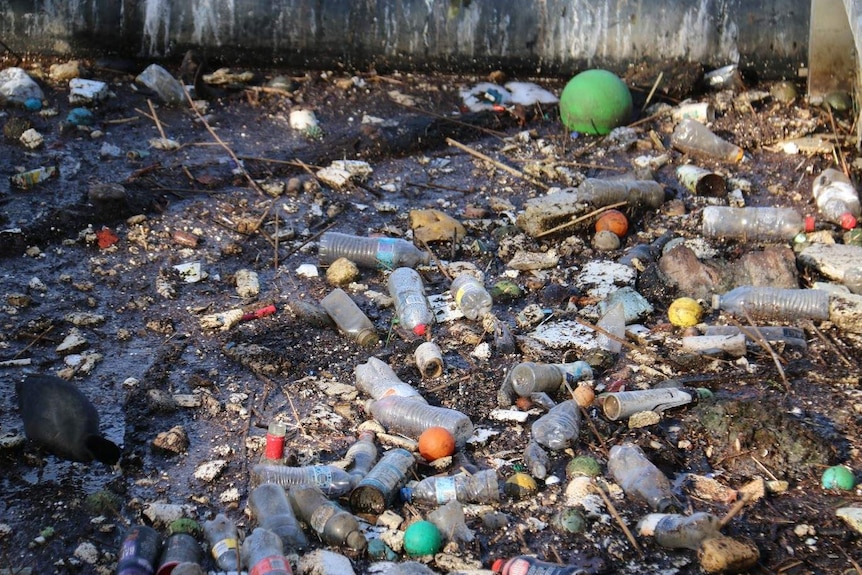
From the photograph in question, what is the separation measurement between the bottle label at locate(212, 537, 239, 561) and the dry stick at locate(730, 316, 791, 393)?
7.79ft

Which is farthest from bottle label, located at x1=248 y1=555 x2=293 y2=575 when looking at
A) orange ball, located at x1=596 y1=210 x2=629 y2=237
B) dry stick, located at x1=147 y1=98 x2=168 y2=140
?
dry stick, located at x1=147 y1=98 x2=168 y2=140

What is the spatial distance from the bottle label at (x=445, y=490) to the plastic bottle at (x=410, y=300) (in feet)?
3.69

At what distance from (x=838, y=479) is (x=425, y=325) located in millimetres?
1887

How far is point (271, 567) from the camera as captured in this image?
2682mm

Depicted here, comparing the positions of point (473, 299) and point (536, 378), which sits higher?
point (473, 299)

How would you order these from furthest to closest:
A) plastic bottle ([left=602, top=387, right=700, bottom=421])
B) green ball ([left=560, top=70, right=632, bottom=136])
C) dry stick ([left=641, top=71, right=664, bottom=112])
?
dry stick ([left=641, top=71, right=664, bottom=112]) → green ball ([left=560, top=70, right=632, bottom=136]) → plastic bottle ([left=602, top=387, right=700, bottom=421])

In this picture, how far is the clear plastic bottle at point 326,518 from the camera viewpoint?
2955 mm

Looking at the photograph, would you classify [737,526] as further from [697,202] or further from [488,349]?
[697,202]

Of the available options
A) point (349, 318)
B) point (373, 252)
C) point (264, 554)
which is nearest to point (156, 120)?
point (373, 252)

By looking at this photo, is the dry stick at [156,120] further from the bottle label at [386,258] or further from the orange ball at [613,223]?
the orange ball at [613,223]

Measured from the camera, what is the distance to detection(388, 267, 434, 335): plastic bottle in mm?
4289

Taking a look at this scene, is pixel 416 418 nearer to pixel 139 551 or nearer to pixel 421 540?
pixel 421 540

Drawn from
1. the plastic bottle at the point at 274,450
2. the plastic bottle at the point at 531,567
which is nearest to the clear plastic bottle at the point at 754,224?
the plastic bottle at the point at 531,567

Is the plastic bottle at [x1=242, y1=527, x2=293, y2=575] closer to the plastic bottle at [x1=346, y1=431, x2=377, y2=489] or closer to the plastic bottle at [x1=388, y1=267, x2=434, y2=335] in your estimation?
the plastic bottle at [x1=346, y1=431, x2=377, y2=489]
